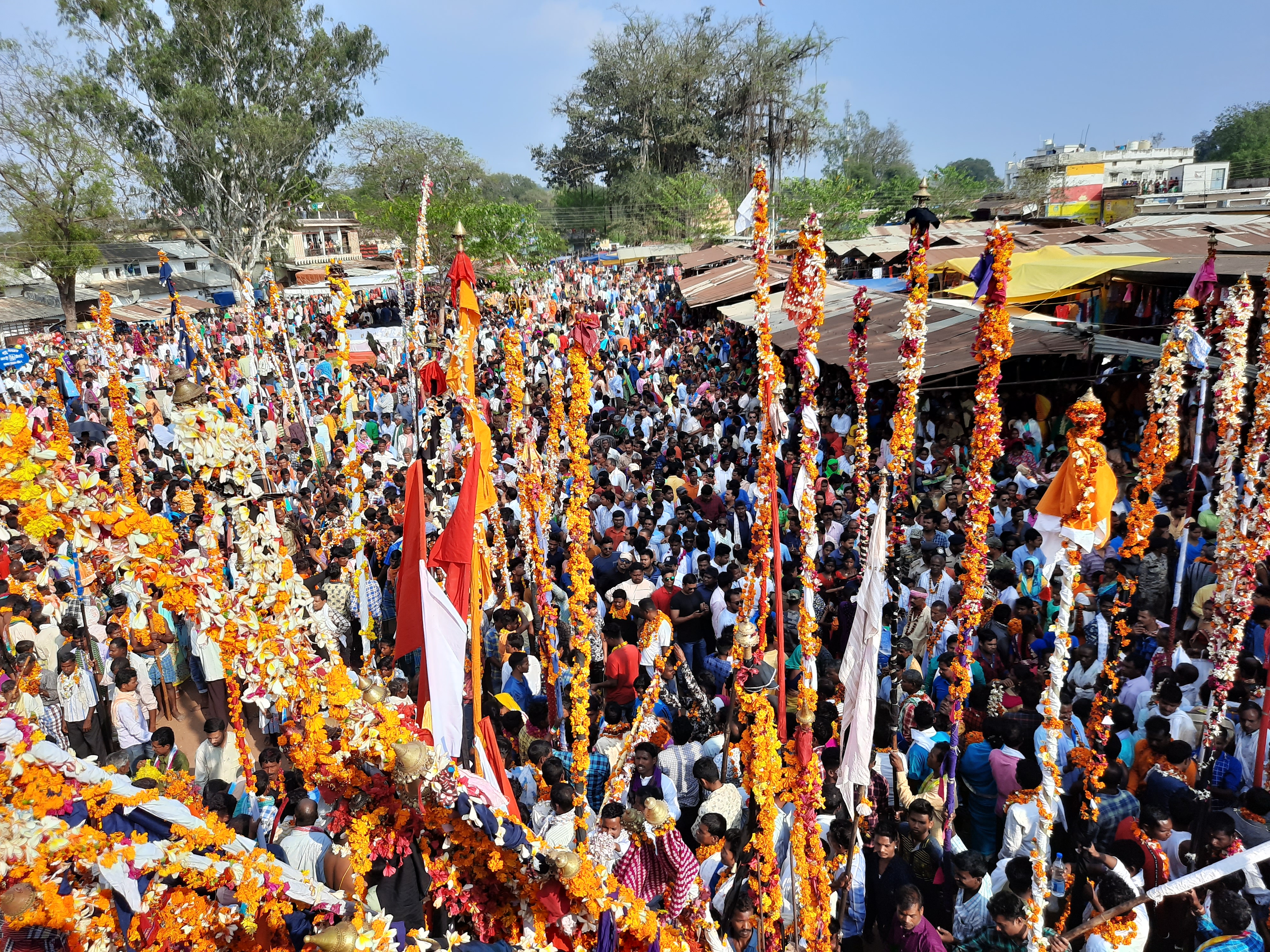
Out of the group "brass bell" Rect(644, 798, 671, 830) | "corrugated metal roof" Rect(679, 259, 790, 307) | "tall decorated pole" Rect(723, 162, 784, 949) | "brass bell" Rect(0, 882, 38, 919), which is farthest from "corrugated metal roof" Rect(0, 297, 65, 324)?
"brass bell" Rect(644, 798, 671, 830)

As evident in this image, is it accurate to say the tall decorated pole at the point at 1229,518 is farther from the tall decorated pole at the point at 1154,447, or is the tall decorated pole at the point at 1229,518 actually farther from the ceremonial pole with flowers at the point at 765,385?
the ceremonial pole with flowers at the point at 765,385

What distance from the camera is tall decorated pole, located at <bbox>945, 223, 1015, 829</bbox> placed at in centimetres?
574

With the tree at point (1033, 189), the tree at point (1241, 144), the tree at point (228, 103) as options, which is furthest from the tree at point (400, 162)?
the tree at point (1241, 144)

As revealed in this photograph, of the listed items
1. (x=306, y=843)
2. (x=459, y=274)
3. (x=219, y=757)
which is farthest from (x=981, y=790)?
(x=219, y=757)

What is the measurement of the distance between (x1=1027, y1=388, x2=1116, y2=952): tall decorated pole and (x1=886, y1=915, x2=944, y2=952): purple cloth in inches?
16.3

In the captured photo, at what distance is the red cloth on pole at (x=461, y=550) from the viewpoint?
5.05 meters

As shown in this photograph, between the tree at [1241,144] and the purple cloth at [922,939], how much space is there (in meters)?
61.7

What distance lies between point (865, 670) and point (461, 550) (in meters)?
2.42

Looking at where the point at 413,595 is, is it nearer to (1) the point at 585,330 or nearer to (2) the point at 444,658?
(2) the point at 444,658

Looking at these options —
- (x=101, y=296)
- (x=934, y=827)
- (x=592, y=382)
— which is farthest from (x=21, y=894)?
(x=592, y=382)

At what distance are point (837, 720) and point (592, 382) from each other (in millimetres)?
12059

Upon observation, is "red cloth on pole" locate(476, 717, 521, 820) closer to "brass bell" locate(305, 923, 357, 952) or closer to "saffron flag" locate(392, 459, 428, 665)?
"saffron flag" locate(392, 459, 428, 665)

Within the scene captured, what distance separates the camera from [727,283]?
22.6 meters

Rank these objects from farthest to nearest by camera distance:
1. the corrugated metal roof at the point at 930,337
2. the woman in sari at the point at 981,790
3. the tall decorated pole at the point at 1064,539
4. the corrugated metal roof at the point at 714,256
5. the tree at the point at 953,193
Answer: the tree at the point at 953,193 → the corrugated metal roof at the point at 714,256 → the corrugated metal roof at the point at 930,337 → the woman in sari at the point at 981,790 → the tall decorated pole at the point at 1064,539
